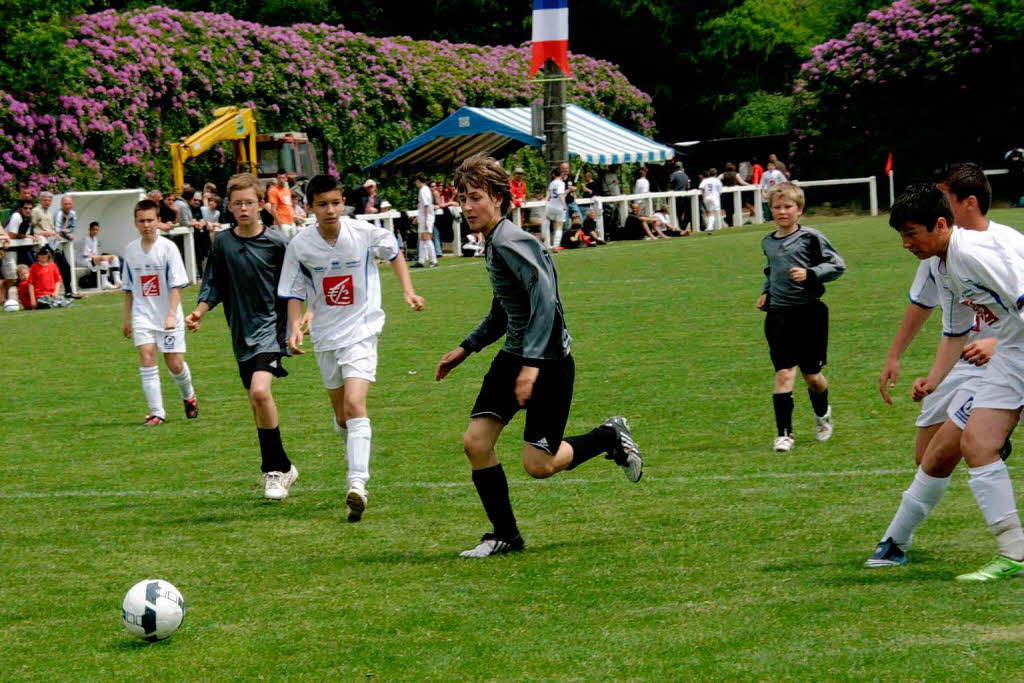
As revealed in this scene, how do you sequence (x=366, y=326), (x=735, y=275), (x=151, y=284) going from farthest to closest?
1. (x=735, y=275)
2. (x=151, y=284)
3. (x=366, y=326)

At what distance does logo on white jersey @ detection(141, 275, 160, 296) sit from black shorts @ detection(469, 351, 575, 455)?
6.11 metres

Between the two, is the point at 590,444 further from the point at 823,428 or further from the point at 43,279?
the point at 43,279

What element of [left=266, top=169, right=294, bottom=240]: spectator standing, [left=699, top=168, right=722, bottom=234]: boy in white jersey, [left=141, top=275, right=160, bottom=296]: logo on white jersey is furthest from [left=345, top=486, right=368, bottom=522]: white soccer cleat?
[left=699, top=168, right=722, bottom=234]: boy in white jersey

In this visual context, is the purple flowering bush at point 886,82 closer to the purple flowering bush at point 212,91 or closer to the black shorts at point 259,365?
the purple flowering bush at point 212,91

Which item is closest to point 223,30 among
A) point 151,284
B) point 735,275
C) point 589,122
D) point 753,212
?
point 589,122

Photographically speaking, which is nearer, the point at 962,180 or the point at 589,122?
the point at 962,180

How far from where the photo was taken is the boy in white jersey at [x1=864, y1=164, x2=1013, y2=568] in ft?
19.4

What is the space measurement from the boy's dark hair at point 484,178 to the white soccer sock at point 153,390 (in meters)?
5.91

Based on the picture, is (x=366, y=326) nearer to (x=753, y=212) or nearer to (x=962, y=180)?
(x=962, y=180)

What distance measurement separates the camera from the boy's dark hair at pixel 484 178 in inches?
261

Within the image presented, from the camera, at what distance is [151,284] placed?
482 inches

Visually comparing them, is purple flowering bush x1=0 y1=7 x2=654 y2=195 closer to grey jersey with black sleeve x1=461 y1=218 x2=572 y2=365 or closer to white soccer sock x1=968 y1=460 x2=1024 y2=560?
grey jersey with black sleeve x1=461 y1=218 x2=572 y2=365

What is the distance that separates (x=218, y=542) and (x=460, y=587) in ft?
5.74

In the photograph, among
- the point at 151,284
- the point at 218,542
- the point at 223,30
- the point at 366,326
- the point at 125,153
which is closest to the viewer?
the point at 218,542
